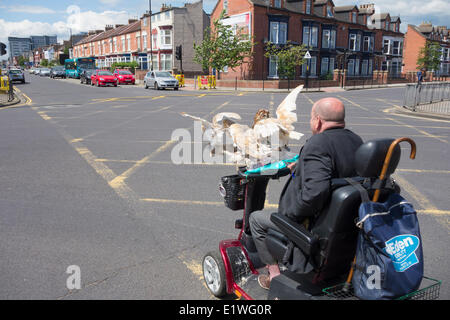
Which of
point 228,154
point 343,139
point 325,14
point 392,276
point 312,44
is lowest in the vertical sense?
point 392,276

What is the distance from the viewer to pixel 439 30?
237 ft

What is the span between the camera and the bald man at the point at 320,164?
7.41 feet

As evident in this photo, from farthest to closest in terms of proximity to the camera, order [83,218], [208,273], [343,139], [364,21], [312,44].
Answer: [364,21]
[312,44]
[83,218]
[208,273]
[343,139]

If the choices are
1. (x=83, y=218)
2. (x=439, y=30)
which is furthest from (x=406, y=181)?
(x=439, y=30)

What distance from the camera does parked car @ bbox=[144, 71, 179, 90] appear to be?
30.6 metres

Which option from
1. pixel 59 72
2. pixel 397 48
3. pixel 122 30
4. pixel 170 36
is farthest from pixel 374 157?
pixel 122 30

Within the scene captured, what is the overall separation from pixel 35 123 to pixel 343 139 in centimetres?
1241

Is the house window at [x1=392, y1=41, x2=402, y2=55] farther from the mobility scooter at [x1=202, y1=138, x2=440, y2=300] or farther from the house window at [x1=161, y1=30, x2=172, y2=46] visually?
the mobility scooter at [x1=202, y1=138, x2=440, y2=300]

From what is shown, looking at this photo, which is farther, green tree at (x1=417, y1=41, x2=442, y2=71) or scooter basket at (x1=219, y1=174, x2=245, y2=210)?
green tree at (x1=417, y1=41, x2=442, y2=71)

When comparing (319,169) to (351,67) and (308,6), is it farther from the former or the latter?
(351,67)

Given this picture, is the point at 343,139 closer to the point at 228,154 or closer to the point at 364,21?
the point at 228,154

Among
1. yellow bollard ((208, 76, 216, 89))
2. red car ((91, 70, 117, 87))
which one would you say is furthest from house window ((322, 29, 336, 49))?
red car ((91, 70, 117, 87))

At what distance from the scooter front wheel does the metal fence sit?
15612 mm

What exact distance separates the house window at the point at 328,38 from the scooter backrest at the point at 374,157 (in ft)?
152
